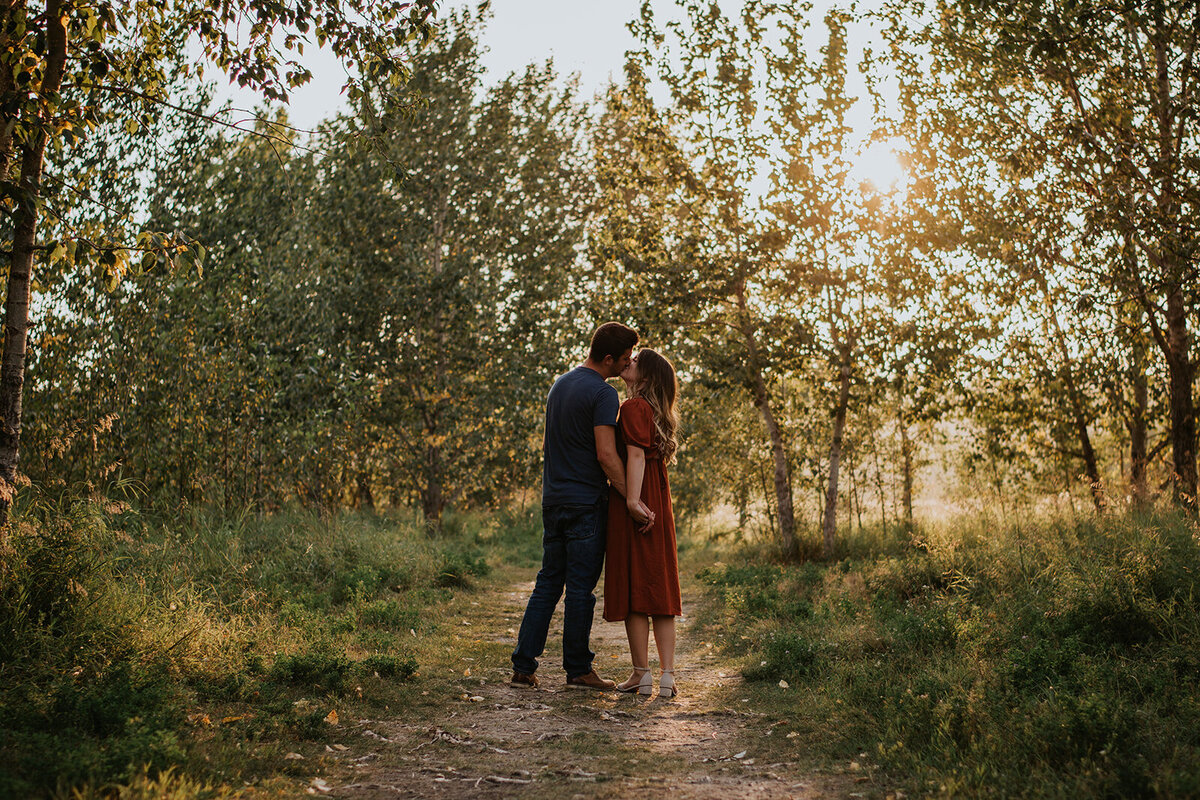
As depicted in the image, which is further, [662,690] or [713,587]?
[713,587]

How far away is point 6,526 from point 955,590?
25.0ft

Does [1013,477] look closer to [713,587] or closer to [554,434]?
[713,587]

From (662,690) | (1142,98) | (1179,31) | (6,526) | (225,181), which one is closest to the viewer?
(6,526)

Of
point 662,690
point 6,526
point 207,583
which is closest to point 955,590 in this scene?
point 662,690

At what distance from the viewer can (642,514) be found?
621 centimetres

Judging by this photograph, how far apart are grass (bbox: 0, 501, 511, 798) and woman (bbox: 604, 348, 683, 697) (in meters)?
1.69

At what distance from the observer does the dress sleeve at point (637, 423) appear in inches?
249

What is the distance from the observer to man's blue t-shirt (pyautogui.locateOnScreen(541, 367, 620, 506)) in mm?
6387

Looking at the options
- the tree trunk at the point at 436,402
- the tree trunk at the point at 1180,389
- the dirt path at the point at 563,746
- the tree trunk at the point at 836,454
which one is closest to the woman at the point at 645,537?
the dirt path at the point at 563,746

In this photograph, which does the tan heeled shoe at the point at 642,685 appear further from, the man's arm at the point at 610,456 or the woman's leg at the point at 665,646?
the man's arm at the point at 610,456

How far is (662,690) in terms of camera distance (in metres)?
6.26

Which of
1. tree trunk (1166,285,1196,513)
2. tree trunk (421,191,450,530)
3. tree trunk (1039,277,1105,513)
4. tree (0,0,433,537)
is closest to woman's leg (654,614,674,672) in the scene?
tree (0,0,433,537)

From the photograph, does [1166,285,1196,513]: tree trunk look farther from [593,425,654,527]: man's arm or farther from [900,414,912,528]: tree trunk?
[593,425,654,527]: man's arm

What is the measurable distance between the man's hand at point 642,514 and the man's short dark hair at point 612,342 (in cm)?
115
